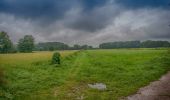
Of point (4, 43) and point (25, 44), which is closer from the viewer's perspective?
point (4, 43)

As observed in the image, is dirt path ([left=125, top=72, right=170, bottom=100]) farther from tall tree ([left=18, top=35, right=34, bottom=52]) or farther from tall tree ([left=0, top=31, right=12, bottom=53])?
tall tree ([left=18, top=35, right=34, bottom=52])

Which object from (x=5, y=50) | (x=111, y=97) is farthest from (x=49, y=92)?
(x=5, y=50)

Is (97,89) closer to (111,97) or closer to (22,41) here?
(111,97)

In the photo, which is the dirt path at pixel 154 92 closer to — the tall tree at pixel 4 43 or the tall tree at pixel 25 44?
the tall tree at pixel 4 43

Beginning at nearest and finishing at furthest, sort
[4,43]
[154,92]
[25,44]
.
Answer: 1. [154,92]
2. [4,43]
3. [25,44]

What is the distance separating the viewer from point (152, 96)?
1992 cm

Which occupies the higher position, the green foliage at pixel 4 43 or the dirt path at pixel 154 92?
the green foliage at pixel 4 43

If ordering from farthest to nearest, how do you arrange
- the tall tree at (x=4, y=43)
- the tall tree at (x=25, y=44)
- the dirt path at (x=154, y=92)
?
the tall tree at (x=25, y=44)
the tall tree at (x=4, y=43)
the dirt path at (x=154, y=92)

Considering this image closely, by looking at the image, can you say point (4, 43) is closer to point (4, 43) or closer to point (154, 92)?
point (4, 43)

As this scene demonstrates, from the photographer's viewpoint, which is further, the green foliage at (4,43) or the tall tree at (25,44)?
the tall tree at (25,44)

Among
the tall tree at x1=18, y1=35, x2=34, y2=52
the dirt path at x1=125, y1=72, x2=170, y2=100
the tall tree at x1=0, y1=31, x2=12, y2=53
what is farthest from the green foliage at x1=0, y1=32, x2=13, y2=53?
the dirt path at x1=125, y1=72, x2=170, y2=100

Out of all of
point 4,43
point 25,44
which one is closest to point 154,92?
point 4,43

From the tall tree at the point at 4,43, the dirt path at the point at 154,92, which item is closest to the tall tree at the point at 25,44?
the tall tree at the point at 4,43

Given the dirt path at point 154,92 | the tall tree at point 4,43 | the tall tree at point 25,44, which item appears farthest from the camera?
the tall tree at point 25,44
